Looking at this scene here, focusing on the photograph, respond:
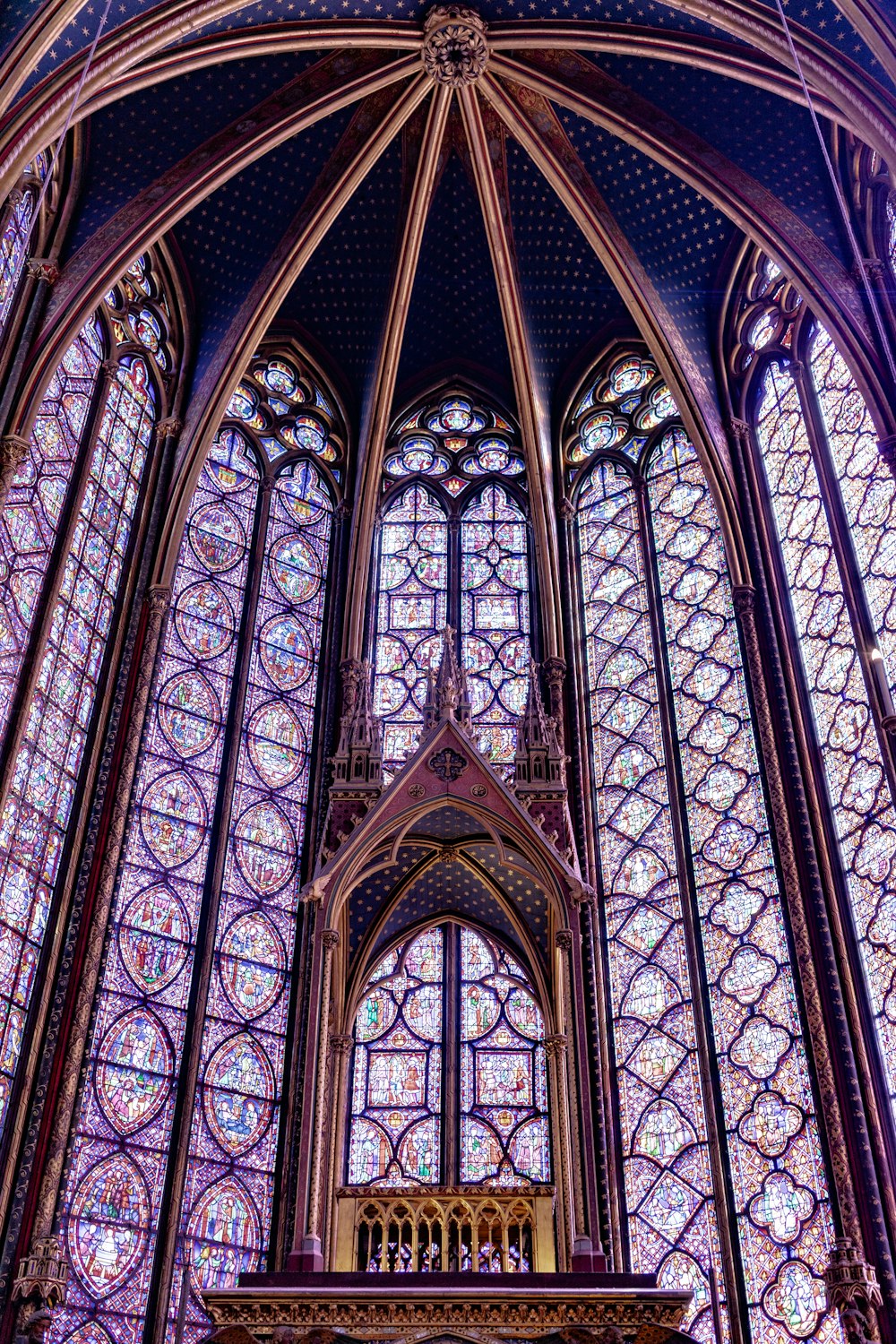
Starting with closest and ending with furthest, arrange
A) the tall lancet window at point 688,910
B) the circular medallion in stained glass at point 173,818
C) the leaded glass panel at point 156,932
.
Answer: the leaded glass panel at point 156,932 < the tall lancet window at point 688,910 < the circular medallion in stained glass at point 173,818

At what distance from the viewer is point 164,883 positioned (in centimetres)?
1362

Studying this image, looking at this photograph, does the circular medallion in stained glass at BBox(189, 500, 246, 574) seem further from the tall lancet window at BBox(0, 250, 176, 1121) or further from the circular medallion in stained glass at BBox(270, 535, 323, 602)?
the tall lancet window at BBox(0, 250, 176, 1121)

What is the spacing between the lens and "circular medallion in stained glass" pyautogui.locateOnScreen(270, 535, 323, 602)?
1628cm

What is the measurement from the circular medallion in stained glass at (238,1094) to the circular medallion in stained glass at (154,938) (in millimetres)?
793

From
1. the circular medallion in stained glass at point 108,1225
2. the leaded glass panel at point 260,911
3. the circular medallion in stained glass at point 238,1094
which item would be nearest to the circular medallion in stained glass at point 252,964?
the leaded glass panel at point 260,911

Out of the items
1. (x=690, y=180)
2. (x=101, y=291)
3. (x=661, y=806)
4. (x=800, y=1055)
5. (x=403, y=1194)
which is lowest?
(x=403, y=1194)

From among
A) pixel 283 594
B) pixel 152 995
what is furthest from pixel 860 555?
pixel 152 995

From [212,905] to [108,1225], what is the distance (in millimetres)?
2913

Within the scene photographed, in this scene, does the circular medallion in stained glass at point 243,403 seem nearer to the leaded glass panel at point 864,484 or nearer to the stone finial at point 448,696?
the stone finial at point 448,696

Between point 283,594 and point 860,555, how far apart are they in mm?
5884

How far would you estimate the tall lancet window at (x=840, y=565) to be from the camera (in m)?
12.3

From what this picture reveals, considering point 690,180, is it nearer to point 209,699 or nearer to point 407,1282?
point 209,699

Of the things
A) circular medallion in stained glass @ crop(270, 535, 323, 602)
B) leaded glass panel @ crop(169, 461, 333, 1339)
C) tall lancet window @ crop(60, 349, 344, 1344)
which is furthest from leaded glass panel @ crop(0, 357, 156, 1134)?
circular medallion in stained glass @ crop(270, 535, 323, 602)

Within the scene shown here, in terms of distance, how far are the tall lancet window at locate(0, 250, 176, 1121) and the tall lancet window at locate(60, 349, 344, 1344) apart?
0.68 metres
